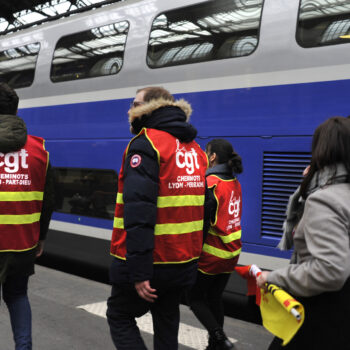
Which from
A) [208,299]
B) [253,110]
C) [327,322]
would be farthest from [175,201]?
[253,110]

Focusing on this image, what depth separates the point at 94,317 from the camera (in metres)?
4.05

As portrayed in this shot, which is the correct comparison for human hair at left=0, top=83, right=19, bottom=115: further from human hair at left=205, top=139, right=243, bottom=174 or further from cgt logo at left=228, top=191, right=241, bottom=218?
cgt logo at left=228, top=191, right=241, bottom=218

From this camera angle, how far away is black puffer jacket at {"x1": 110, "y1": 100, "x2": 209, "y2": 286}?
2.20m

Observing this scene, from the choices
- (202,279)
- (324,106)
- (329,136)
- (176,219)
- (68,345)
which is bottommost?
(68,345)

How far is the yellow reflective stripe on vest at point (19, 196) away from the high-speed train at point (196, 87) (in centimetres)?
233

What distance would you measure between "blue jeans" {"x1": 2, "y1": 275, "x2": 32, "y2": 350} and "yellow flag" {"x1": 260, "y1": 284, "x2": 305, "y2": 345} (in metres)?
1.46

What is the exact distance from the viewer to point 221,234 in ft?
11.0

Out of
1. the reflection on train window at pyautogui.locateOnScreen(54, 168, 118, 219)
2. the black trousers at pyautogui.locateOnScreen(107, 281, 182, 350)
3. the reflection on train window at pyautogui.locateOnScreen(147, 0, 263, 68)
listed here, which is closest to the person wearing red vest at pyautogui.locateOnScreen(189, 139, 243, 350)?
the black trousers at pyautogui.locateOnScreen(107, 281, 182, 350)

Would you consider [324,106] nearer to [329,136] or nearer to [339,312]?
[329,136]

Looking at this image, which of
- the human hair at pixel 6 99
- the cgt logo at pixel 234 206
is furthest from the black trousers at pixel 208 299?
the human hair at pixel 6 99

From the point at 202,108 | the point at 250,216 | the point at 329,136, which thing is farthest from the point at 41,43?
the point at 329,136

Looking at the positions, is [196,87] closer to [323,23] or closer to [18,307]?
[323,23]

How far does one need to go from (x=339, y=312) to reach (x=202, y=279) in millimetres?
1703

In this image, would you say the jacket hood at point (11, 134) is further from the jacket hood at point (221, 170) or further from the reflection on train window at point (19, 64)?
the reflection on train window at point (19, 64)
